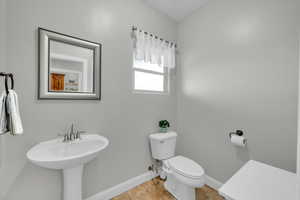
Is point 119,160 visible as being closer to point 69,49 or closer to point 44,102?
point 44,102

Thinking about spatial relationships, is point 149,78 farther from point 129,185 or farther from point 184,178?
point 129,185

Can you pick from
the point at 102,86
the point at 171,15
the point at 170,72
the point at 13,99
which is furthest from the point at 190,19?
the point at 13,99

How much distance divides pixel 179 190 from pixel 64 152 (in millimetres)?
1355

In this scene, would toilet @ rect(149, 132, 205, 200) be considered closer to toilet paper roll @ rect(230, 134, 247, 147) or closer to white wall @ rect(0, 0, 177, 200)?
white wall @ rect(0, 0, 177, 200)

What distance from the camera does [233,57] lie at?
1558 mm

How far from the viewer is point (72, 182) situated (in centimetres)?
112

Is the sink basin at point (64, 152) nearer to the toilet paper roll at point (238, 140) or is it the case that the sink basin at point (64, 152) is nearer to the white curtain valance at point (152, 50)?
the white curtain valance at point (152, 50)

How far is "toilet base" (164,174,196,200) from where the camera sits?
1423 millimetres

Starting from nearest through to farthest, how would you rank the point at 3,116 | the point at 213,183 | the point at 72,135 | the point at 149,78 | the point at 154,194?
the point at 3,116
the point at 72,135
the point at 154,194
the point at 213,183
the point at 149,78

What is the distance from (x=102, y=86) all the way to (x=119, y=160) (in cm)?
97

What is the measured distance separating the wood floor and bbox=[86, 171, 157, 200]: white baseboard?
5 centimetres

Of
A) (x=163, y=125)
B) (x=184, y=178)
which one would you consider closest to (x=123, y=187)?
(x=184, y=178)

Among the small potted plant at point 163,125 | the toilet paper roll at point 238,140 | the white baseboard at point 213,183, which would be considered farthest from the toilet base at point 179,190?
the toilet paper roll at point 238,140

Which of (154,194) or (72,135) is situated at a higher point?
(72,135)
